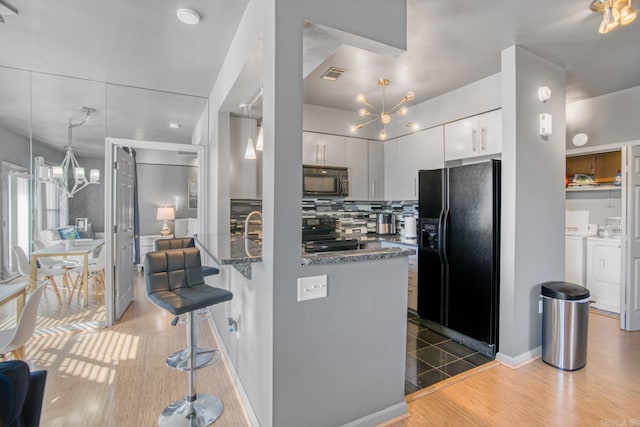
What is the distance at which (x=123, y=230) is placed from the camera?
3742mm

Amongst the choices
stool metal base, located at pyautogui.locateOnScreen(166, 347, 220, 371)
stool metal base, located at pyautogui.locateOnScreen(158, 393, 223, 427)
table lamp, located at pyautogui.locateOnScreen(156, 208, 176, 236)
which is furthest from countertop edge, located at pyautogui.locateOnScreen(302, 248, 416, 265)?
table lamp, located at pyautogui.locateOnScreen(156, 208, 176, 236)

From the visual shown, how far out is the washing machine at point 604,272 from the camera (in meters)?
3.81

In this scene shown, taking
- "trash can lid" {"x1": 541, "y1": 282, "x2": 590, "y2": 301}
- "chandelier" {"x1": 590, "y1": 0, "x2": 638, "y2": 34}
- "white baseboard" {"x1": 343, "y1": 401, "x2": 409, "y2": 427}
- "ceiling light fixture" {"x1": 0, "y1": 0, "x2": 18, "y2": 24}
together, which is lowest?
"white baseboard" {"x1": 343, "y1": 401, "x2": 409, "y2": 427}

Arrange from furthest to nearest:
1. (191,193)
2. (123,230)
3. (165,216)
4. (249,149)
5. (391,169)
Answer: (191,193) → (165,216) → (391,169) → (123,230) → (249,149)

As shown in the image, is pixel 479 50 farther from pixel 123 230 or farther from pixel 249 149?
pixel 123 230

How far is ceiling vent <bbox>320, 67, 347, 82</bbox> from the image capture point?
302 centimetres

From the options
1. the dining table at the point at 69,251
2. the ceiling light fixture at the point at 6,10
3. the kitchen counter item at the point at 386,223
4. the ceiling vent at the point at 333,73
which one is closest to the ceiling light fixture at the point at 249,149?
the ceiling vent at the point at 333,73

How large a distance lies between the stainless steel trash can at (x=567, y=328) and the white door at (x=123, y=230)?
444 centimetres

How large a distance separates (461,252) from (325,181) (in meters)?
1.87

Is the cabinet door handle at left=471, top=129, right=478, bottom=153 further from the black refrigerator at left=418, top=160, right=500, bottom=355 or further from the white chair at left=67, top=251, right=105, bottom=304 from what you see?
the white chair at left=67, top=251, right=105, bottom=304

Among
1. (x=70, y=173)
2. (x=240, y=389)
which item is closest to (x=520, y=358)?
(x=240, y=389)

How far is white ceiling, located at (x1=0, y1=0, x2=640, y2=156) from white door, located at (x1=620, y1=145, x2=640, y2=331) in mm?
954

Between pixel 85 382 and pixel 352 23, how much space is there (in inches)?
121

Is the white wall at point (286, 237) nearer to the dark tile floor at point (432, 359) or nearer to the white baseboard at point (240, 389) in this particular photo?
the white baseboard at point (240, 389)
